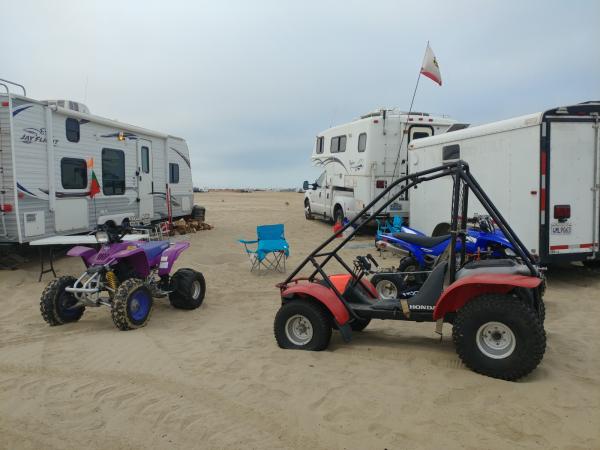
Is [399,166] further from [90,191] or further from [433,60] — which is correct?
[90,191]

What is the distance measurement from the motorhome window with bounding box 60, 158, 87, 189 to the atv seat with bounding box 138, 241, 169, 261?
4.15m

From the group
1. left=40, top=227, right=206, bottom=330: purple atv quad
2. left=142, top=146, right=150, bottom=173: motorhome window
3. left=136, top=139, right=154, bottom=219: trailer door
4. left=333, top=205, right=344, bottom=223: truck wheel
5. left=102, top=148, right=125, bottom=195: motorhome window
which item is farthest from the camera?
left=333, top=205, right=344, bottom=223: truck wheel

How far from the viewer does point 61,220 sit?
29.2 ft

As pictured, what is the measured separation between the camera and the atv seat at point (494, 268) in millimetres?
3879

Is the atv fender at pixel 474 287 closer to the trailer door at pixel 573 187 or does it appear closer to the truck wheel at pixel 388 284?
the truck wheel at pixel 388 284

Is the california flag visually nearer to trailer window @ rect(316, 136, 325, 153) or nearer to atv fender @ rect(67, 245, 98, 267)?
trailer window @ rect(316, 136, 325, 153)

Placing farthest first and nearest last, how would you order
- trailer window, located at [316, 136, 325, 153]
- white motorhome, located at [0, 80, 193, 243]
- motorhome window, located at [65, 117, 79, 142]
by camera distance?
trailer window, located at [316, 136, 325, 153] → motorhome window, located at [65, 117, 79, 142] → white motorhome, located at [0, 80, 193, 243]

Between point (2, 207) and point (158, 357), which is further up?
point (2, 207)

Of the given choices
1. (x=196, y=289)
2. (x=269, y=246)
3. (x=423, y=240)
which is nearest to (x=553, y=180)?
(x=423, y=240)

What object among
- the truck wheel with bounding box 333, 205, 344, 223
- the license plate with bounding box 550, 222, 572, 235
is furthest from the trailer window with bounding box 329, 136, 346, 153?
the license plate with bounding box 550, 222, 572, 235

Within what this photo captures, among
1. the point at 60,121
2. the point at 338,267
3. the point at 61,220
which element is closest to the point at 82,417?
the point at 338,267

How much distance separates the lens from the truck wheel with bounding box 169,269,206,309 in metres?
6.07

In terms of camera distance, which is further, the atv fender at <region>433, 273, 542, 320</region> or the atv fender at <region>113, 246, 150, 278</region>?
the atv fender at <region>113, 246, 150, 278</region>

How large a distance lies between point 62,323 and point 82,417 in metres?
2.55
